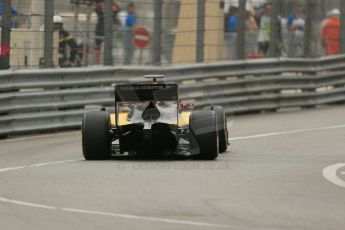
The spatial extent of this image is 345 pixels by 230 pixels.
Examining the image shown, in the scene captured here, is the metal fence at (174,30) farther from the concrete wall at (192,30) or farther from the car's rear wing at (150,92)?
the car's rear wing at (150,92)

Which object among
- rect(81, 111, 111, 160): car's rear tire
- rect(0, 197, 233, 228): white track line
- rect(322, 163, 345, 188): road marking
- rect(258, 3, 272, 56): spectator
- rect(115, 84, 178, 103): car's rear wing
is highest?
rect(258, 3, 272, 56): spectator

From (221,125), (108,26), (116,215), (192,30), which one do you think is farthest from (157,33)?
(116,215)

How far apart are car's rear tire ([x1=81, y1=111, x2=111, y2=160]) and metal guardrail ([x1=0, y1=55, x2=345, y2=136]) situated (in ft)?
5.76

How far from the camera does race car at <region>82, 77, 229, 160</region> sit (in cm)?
1217

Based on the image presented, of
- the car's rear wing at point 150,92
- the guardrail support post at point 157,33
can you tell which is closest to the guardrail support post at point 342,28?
the guardrail support post at point 157,33

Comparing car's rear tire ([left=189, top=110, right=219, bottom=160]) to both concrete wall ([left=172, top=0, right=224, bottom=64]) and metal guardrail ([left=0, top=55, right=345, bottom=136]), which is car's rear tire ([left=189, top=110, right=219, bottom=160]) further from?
concrete wall ([left=172, top=0, right=224, bottom=64])

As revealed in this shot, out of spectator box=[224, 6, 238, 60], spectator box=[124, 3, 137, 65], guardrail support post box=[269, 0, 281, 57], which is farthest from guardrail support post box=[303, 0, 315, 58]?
spectator box=[124, 3, 137, 65]

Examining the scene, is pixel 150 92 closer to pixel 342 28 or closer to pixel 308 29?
pixel 308 29

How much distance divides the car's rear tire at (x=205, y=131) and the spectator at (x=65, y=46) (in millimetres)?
5393

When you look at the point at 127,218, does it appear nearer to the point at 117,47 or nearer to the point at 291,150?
the point at 291,150

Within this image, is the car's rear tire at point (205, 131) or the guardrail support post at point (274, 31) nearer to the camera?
the car's rear tire at point (205, 131)

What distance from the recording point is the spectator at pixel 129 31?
727 inches

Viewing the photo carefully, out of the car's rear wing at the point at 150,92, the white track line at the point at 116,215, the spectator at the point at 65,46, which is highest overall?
the spectator at the point at 65,46

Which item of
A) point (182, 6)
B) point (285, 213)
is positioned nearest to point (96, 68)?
point (182, 6)
